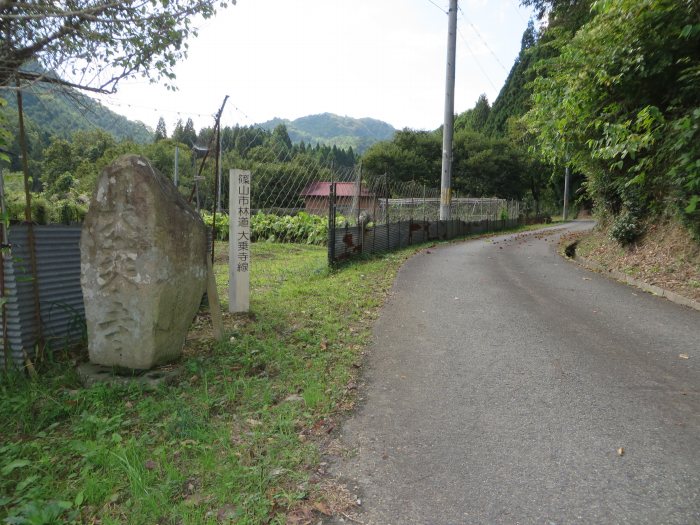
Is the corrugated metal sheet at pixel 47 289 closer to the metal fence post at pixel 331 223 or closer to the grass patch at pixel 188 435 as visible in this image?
the grass patch at pixel 188 435

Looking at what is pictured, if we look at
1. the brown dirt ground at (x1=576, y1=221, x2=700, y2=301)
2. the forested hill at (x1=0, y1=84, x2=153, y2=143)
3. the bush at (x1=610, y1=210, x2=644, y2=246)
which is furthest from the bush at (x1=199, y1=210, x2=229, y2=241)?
the bush at (x1=610, y1=210, x2=644, y2=246)

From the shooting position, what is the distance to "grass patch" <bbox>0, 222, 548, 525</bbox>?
2529 mm

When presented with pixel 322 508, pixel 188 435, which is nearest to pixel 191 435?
pixel 188 435

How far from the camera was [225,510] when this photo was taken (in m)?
2.47

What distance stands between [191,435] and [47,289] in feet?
7.96

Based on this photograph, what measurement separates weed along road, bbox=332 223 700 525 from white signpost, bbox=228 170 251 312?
2038mm

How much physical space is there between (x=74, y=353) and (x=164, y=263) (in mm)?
1481

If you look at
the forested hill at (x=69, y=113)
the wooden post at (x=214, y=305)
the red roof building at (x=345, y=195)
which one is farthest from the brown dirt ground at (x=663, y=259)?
the forested hill at (x=69, y=113)

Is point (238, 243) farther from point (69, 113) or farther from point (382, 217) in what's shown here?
point (382, 217)

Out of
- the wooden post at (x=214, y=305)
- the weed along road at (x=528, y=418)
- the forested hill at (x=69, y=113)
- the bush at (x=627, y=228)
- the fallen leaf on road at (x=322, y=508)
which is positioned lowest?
the fallen leaf on road at (x=322, y=508)

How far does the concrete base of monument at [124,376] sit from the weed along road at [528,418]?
1.82m

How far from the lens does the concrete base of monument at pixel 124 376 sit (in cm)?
402

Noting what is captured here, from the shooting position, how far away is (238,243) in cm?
648

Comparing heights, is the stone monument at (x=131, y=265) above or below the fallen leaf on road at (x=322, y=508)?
above
